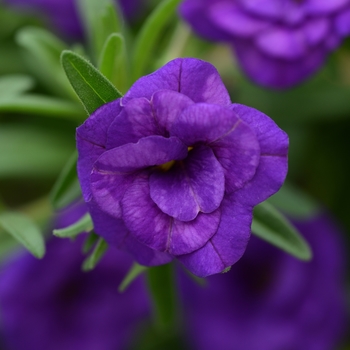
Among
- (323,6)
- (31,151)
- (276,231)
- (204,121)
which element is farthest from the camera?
(31,151)

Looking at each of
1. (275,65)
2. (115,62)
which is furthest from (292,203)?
(115,62)

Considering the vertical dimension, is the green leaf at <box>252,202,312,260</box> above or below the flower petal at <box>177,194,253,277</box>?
below

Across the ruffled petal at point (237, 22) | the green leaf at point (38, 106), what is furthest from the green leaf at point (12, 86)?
the ruffled petal at point (237, 22)

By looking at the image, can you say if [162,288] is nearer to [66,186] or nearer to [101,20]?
[66,186]

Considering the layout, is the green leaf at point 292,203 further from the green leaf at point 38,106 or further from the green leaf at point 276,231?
the green leaf at point 38,106

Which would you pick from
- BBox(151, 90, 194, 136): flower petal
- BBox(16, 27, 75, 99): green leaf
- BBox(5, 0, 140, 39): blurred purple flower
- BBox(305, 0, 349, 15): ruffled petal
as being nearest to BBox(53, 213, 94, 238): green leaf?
BBox(151, 90, 194, 136): flower petal

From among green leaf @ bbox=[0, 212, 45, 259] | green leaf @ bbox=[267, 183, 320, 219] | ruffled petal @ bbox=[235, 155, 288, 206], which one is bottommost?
green leaf @ bbox=[267, 183, 320, 219]

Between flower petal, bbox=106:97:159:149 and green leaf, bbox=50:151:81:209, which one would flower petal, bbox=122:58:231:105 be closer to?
flower petal, bbox=106:97:159:149
